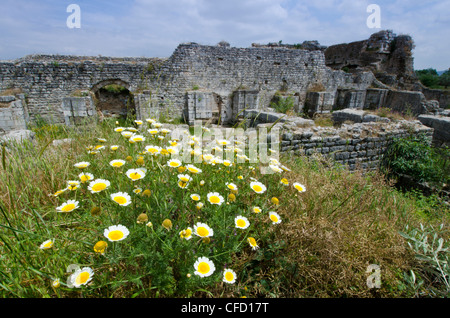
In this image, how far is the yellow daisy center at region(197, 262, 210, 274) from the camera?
3.73ft

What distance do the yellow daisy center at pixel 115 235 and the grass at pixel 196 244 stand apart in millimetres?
57

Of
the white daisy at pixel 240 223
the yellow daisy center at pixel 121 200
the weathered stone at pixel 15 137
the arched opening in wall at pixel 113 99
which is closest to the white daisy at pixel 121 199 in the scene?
the yellow daisy center at pixel 121 200

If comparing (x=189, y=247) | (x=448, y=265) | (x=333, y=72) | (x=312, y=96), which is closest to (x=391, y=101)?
(x=333, y=72)

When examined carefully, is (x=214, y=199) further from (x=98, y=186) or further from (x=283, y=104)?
(x=283, y=104)

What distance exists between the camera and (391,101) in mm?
14602

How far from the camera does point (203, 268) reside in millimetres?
1160

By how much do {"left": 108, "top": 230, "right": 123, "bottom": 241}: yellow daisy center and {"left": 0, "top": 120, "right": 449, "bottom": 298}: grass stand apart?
2.2 inches

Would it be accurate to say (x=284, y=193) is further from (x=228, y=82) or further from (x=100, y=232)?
(x=228, y=82)

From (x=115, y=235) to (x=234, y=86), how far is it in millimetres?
12953

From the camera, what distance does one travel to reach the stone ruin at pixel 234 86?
8534mm

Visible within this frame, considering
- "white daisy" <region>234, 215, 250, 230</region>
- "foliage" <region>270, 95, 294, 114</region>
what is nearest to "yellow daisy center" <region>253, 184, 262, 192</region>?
"white daisy" <region>234, 215, 250, 230</region>

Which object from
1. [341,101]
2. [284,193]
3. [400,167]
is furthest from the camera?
[341,101]

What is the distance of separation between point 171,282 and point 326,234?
1091 mm

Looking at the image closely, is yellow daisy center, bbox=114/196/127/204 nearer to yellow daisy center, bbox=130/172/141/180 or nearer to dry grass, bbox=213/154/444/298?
yellow daisy center, bbox=130/172/141/180
